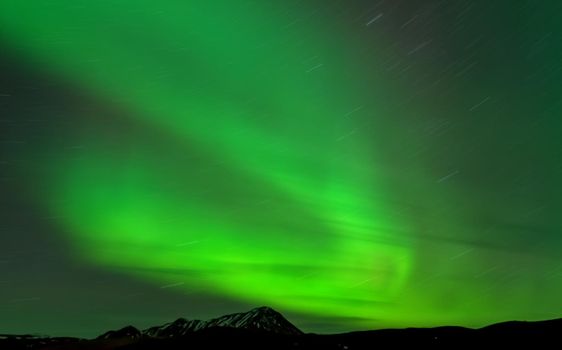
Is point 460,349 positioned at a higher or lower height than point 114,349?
higher

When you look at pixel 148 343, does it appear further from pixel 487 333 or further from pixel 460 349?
pixel 487 333

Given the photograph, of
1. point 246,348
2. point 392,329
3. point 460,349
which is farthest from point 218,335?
point 460,349

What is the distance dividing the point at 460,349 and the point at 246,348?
32.6m

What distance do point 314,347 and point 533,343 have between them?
30956mm

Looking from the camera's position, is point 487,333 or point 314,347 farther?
point 487,333

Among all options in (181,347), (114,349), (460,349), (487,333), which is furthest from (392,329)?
(114,349)

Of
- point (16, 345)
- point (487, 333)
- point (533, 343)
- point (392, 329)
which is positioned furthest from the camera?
point (16, 345)

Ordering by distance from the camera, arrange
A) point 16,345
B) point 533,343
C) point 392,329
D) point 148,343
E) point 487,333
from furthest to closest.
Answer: point 16,345, point 392,329, point 487,333, point 148,343, point 533,343

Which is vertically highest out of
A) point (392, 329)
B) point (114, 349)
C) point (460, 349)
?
point (392, 329)

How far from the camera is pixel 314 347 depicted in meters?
78.8

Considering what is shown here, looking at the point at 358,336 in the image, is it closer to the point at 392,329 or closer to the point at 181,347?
the point at 392,329

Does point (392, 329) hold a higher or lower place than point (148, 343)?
higher

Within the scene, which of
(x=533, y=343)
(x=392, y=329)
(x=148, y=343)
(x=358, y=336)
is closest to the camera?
(x=533, y=343)

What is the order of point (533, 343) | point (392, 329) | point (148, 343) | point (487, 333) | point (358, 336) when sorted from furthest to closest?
point (392, 329) → point (358, 336) → point (487, 333) → point (148, 343) → point (533, 343)
